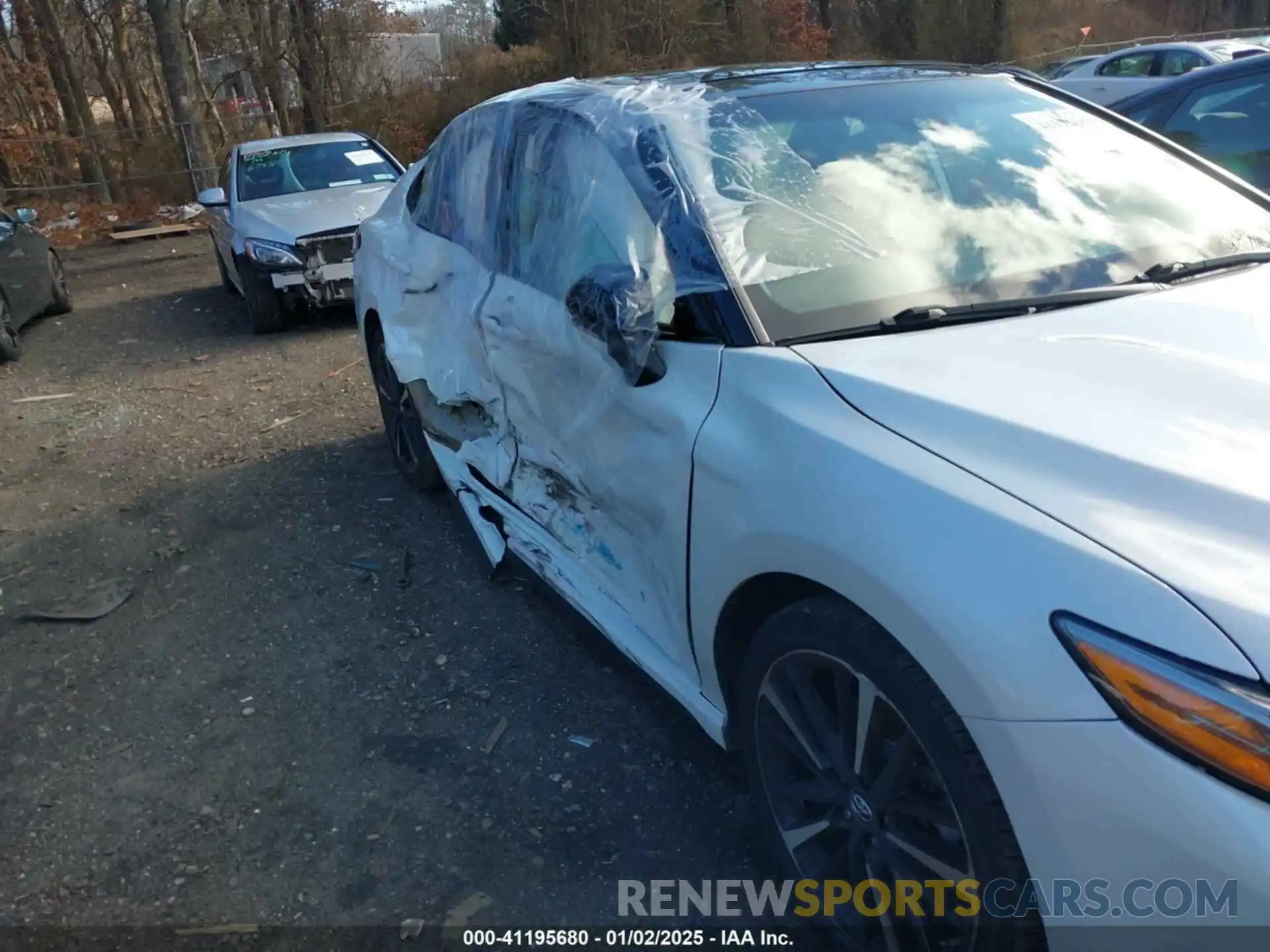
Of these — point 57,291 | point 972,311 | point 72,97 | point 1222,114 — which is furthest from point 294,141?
point 72,97

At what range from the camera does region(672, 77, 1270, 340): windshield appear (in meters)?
2.48

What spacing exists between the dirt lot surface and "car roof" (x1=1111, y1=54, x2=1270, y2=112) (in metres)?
4.56

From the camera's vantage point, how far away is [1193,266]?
2588mm

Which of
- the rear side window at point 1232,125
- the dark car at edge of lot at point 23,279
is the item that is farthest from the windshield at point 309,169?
the rear side window at point 1232,125

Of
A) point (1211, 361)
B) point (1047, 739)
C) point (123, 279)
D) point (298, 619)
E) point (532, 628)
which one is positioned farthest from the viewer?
point (123, 279)

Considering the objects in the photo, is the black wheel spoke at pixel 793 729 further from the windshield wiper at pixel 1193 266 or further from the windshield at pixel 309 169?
the windshield at pixel 309 169

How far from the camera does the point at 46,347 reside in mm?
9430

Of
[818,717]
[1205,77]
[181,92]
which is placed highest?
[181,92]

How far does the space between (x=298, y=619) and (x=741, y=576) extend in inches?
96.5

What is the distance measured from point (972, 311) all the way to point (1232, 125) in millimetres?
4162

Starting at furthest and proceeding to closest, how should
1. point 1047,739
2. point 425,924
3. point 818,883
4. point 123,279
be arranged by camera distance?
point 123,279 → point 425,924 → point 818,883 → point 1047,739

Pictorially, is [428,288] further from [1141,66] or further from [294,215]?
[1141,66]

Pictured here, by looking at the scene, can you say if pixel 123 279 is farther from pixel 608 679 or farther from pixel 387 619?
pixel 608 679

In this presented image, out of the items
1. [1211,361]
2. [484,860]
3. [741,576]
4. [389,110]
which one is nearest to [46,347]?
[484,860]
